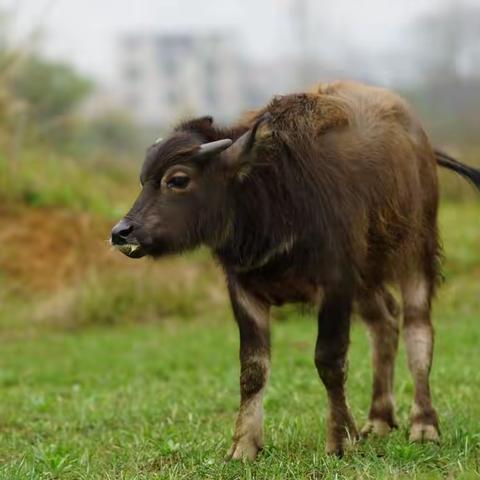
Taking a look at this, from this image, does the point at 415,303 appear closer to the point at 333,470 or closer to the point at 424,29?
the point at 333,470

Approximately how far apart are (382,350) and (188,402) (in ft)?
5.91

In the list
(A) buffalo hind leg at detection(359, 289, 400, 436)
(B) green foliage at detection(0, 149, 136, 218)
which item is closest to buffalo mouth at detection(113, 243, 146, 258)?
(A) buffalo hind leg at detection(359, 289, 400, 436)

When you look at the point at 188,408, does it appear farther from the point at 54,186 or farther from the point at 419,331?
the point at 54,186

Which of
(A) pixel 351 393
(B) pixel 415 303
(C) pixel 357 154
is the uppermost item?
(C) pixel 357 154

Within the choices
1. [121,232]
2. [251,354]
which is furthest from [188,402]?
[121,232]

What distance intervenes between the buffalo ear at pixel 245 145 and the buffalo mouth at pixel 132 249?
2.09 feet

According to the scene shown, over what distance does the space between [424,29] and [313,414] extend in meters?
23.4

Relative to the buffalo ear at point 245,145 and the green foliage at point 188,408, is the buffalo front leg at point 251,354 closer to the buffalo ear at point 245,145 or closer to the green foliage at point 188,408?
the green foliage at point 188,408

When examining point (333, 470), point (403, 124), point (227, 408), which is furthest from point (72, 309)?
point (333, 470)

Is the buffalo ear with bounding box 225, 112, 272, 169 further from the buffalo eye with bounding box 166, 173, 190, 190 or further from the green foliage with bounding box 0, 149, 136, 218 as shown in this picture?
the green foliage with bounding box 0, 149, 136, 218

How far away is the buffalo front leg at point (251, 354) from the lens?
19.2ft

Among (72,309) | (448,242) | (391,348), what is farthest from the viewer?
(448,242)

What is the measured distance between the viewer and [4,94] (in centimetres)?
1891

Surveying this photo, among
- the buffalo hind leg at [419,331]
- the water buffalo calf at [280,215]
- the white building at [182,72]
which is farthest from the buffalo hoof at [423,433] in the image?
the white building at [182,72]
